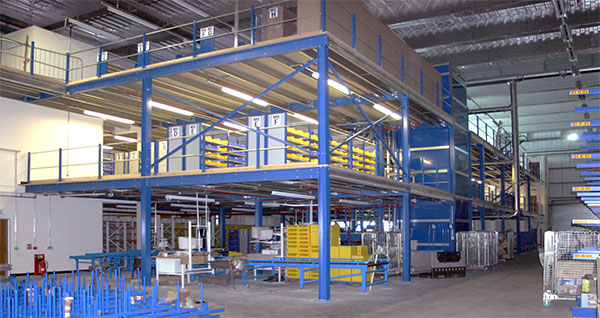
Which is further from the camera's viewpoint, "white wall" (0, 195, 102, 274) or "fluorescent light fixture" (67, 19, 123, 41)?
"fluorescent light fixture" (67, 19, 123, 41)

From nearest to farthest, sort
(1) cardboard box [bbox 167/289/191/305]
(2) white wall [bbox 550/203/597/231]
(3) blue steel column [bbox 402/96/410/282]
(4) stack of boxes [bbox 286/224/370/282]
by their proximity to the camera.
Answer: (1) cardboard box [bbox 167/289/191/305] < (4) stack of boxes [bbox 286/224/370/282] < (3) blue steel column [bbox 402/96/410/282] < (2) white wall [bbox 550/203/597/231]

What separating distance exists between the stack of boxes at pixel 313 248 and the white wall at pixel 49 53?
9157 millimetres

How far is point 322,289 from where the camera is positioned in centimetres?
1266

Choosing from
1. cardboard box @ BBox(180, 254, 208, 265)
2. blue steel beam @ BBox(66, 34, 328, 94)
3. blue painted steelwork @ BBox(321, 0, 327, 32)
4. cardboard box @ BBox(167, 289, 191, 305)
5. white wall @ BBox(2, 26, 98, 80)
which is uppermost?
white wall @ BBox(2, 26, 98, 80)

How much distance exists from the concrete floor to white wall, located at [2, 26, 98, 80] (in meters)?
9.49

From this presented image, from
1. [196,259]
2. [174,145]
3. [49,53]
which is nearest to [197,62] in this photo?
[174,145]

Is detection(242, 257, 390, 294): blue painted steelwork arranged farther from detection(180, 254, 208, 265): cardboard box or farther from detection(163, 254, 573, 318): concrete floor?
detection(180, 254, 208, 265): cardboard box

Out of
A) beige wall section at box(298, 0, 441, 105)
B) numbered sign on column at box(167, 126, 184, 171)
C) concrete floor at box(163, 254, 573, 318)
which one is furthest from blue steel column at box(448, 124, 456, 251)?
numbered sign on column at box(167, 126, 184, 171)

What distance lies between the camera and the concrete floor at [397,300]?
11.2m

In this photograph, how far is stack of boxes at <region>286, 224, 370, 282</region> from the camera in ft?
54.6

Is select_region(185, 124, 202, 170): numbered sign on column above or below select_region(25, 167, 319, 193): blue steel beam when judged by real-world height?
above

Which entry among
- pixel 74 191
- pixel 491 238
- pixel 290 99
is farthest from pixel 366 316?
pixel 491 238

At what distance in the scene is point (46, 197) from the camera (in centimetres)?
2038

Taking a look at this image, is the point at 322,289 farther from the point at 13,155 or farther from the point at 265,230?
the point at 13,155
